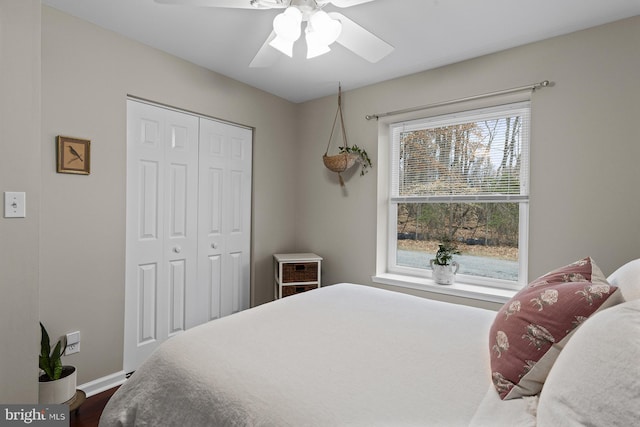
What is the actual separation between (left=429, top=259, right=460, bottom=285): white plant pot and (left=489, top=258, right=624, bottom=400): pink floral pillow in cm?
176

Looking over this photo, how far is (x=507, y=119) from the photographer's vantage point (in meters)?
2.62

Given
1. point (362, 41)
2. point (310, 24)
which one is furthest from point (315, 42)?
point (362, 41)

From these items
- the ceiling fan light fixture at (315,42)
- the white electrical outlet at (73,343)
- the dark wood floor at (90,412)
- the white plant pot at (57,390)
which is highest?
the ceiling fan light fixture at (315,42)

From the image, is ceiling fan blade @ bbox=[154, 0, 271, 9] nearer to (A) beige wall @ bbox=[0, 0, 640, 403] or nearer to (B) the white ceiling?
(B) the white ceiling

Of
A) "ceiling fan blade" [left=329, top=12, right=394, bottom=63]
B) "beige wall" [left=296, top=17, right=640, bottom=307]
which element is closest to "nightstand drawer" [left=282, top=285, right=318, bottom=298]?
"beige wall" [left=296, top=17, right=640, bottom=307]

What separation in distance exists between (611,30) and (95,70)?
3331 millimetres

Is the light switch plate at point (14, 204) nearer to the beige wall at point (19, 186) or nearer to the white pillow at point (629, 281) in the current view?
the beige wall at point (19, 186)

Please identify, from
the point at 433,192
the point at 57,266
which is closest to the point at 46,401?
the point at 57,266

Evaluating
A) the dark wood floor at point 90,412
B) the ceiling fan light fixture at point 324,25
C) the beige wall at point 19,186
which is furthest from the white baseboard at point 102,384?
the ceiling fan light fixture at point 324,25

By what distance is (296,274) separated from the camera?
3.12 m

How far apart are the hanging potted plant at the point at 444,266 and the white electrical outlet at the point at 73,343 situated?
8.71ft

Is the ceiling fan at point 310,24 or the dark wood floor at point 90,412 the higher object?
the ceiling fan at point 310,24

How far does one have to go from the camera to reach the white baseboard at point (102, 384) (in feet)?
7.14

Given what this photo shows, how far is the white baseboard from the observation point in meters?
2.18
